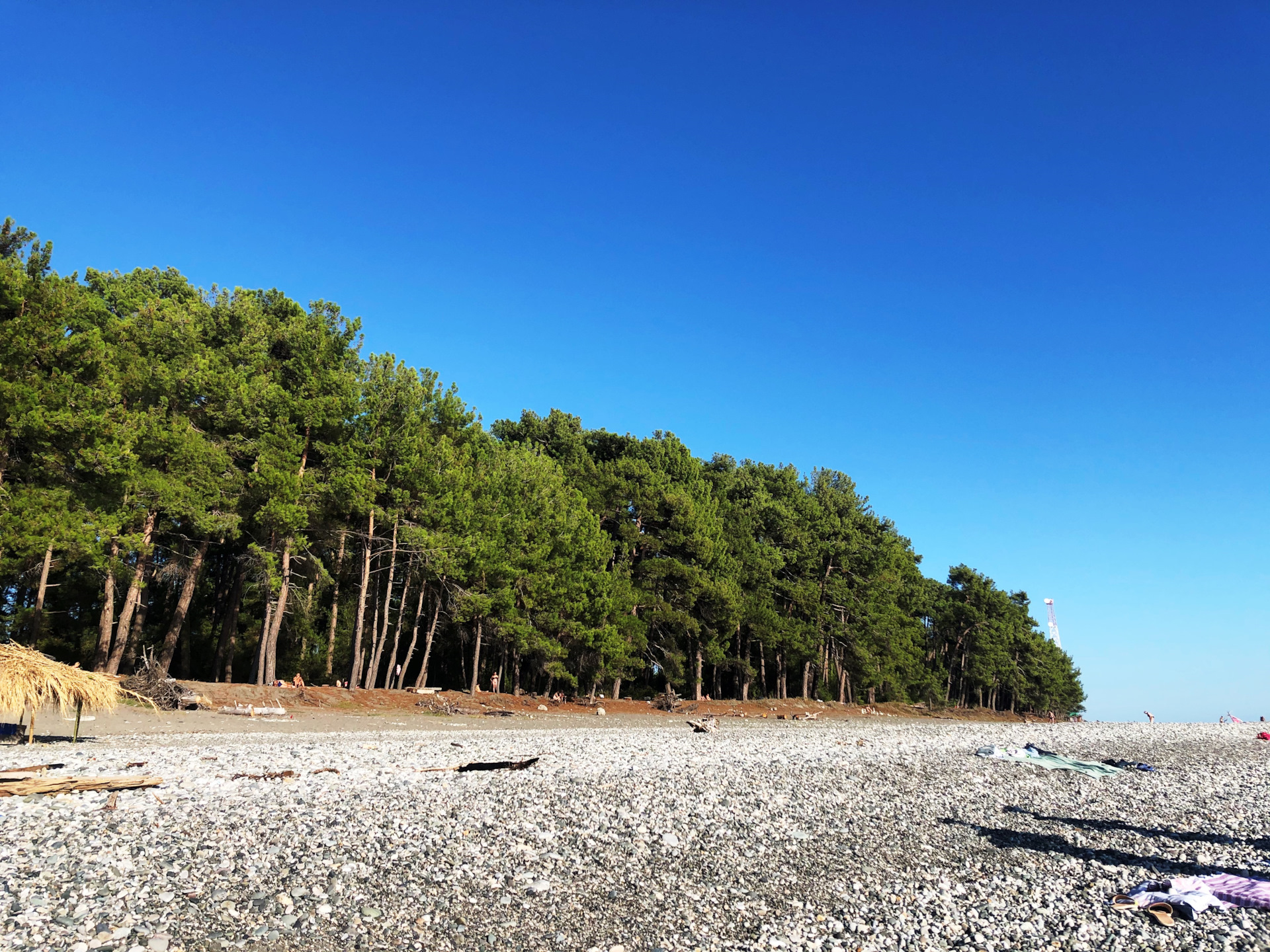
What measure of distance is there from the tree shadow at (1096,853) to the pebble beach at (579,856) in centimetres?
7

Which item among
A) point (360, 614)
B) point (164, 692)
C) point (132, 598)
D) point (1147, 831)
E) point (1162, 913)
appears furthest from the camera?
point (360, 614)

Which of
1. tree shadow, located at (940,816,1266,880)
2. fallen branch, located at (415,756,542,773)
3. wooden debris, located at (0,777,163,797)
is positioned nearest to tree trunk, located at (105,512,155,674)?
fallen branch, located at (415,756,542,773)

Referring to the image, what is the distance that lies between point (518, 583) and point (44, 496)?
19556 millimetres

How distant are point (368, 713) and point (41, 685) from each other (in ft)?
50.0

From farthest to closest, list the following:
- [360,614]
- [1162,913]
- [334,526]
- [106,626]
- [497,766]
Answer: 1. [334,526]
2. [360,614]
3. [106,626]
4. [497,766]
5. [1162,913]

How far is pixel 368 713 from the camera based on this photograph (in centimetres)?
2792

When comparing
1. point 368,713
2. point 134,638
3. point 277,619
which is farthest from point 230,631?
point 368,713

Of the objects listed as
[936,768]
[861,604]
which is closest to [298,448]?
→ [936,768]

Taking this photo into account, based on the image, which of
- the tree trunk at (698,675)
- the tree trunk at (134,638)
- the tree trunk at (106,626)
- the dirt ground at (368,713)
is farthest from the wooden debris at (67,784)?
the tree trunk at (698,675)

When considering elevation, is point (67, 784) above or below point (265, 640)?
below

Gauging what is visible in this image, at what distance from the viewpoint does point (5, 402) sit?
23.2 metres

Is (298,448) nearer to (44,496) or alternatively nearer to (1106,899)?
(44,496)

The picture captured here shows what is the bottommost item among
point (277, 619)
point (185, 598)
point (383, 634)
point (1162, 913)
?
point (1162, 913)

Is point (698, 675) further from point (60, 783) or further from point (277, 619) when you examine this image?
point (60, 783)
